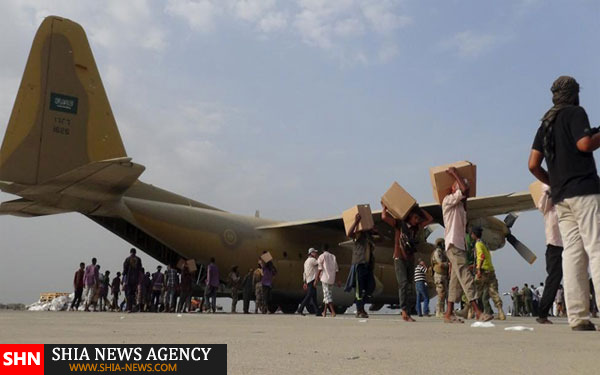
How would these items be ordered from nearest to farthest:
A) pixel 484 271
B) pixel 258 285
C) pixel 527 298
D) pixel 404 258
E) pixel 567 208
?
pixel 567 208
pixel 404 258
pixel 484 271
pixel 258 285
pixel 527 298

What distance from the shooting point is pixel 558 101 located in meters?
5.63

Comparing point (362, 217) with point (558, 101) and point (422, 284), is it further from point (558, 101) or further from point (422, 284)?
point (558, 101)

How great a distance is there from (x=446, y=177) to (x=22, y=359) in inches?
246

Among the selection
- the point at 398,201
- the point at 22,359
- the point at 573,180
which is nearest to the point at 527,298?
the point at 398,201

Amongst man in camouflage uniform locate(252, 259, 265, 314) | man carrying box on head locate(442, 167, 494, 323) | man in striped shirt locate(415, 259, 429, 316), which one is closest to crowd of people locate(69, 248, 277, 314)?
man in camouflage uniform locate(252, 259, 265, 314)

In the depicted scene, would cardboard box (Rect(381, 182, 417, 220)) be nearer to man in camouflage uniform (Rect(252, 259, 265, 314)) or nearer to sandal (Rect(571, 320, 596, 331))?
sandal (Rect(571, 320, 596, 331))

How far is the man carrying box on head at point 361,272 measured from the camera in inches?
413

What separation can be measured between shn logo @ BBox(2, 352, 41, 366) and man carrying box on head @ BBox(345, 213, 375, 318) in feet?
25.5

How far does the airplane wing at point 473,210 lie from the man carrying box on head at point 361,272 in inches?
260

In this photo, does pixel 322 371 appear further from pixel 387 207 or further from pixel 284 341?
pixel 387 207

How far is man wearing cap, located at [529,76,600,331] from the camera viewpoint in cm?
506

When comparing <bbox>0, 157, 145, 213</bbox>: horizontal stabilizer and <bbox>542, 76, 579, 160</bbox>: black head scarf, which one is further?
<bbox>0, 157, 145, 213</bbox>: horizontal stabilizer

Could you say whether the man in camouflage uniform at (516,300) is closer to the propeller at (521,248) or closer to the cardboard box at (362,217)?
the propeller at (521,248)

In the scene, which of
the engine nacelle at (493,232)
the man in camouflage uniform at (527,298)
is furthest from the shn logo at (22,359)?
the man in camouflage uniform at (527,298)
